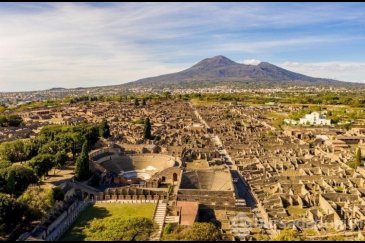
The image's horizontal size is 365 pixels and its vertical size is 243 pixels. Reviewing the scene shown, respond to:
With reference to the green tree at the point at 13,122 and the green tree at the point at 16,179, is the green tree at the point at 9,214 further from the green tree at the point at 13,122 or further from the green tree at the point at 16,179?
the green tree at the point at 13,122

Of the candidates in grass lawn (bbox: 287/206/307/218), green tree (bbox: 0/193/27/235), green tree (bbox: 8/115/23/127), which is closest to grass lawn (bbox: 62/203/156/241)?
green tree (bbox: 0/193/27/235)

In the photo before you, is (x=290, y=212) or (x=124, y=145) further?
(x=124, y=145)

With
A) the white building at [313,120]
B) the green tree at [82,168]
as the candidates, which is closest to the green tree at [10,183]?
the green tree at [82,168]

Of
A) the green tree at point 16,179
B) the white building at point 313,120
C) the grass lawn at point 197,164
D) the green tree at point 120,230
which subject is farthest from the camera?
the white building at point 313,120

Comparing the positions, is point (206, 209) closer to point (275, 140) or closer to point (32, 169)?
point (32, 169)

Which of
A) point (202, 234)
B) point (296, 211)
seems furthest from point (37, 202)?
point (296, 211)

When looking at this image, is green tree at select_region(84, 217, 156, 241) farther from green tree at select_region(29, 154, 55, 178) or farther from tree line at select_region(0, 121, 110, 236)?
green tree at select_region(29, 154, 55, 178)

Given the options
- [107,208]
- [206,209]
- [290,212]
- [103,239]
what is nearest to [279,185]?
[290,212]

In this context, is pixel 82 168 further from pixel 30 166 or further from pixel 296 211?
pixel 296 211
